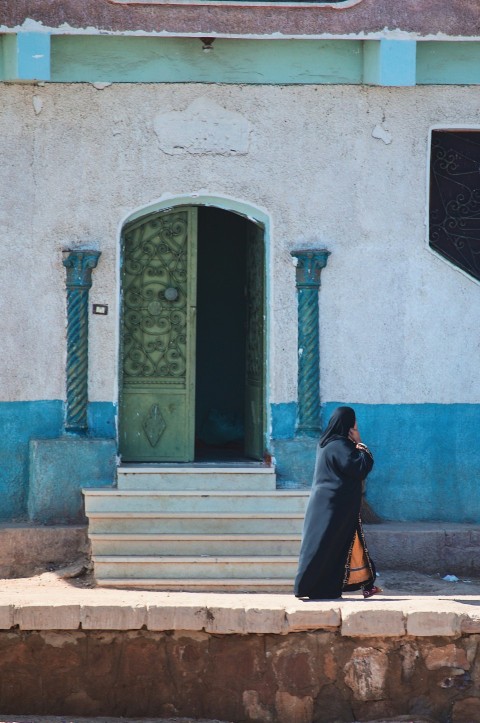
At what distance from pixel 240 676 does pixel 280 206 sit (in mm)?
4043

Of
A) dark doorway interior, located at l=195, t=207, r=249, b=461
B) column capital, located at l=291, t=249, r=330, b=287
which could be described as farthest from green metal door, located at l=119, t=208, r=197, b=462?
dark doorway interior, located at l=195, t=207, r=249, b=461

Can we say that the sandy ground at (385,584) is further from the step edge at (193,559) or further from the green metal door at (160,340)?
the green metal door at (160,340)

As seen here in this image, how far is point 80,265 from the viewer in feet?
33.7

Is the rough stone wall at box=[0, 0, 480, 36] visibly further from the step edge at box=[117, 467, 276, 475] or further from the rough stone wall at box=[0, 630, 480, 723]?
the rough stone wall at box=[0, 630, 480, 723]

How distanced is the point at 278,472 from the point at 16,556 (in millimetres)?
2025

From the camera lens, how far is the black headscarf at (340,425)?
862cm

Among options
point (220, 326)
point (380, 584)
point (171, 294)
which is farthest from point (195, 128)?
point (380, 584)

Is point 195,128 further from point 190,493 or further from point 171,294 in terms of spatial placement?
point 190,493

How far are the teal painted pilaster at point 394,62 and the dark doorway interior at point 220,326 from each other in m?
2.55

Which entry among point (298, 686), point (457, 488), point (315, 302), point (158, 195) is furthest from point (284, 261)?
point (298, 686)

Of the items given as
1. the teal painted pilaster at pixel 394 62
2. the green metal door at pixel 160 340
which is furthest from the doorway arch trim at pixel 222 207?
the teal painted pilaster at pixel 394 62

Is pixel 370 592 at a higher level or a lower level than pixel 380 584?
higher

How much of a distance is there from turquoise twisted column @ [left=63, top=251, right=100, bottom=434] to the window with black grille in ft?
8.73

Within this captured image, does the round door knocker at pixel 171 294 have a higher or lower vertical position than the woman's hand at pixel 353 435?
higher
